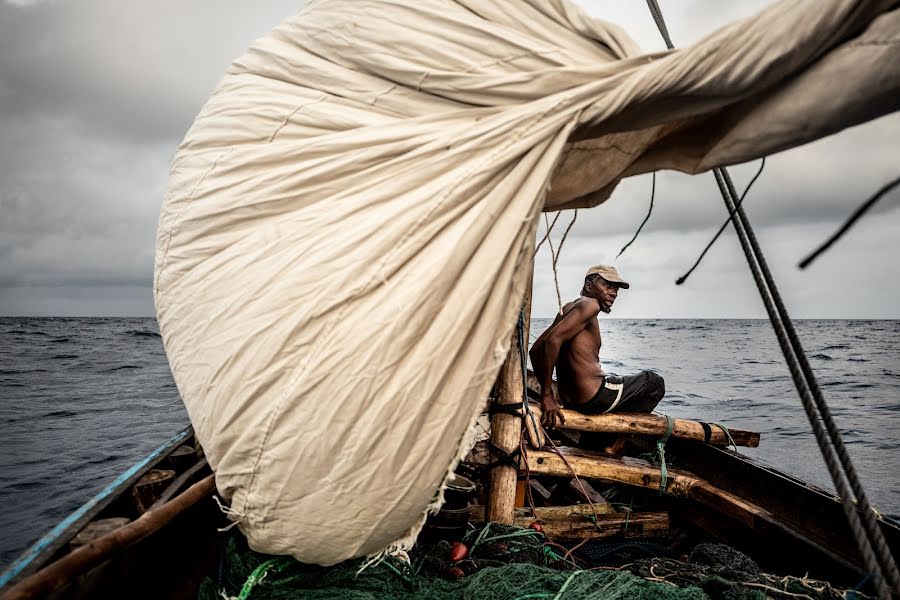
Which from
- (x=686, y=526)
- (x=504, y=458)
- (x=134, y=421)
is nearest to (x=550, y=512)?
(x=504, y=458)

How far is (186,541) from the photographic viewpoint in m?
2.43

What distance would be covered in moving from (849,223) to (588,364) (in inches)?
145

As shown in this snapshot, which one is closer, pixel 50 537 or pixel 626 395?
pixel 50 537

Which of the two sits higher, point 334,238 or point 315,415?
point 334,238

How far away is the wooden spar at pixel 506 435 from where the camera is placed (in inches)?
117

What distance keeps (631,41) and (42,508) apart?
9.53m

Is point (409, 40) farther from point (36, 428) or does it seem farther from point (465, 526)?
point (36, 428)

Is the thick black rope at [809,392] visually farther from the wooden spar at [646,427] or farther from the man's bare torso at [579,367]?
the man's bare torso at [579,367]

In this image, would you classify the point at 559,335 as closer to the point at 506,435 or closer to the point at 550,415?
the point at 550,415

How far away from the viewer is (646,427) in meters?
4.31

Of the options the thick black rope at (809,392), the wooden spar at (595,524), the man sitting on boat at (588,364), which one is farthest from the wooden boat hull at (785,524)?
the thick black rope at (809,392)

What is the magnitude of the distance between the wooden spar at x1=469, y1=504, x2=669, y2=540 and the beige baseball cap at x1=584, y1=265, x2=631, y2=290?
2.21 meters

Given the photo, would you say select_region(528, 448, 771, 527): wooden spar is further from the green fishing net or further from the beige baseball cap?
the beige baseball cap

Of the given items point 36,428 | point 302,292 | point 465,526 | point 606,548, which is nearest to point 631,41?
point 302,292
